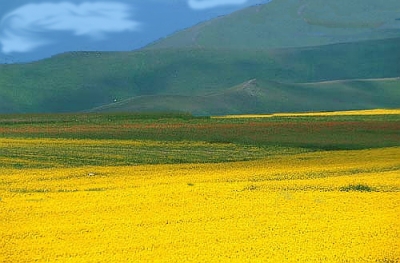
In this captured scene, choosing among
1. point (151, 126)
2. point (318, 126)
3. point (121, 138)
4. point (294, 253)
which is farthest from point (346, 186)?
point (151, 126)

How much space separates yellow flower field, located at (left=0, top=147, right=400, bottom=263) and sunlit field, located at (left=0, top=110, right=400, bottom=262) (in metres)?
0.04

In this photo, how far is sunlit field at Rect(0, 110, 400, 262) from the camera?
2262 cm

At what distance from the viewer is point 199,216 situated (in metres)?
28.4

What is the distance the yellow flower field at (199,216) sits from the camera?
22.3m

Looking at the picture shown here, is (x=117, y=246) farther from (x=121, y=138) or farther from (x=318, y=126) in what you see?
(x=318, y=126)

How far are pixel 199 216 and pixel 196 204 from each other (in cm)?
293

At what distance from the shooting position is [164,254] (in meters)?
22.0

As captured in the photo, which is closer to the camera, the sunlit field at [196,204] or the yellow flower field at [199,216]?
the yellow flower field at [199,216]

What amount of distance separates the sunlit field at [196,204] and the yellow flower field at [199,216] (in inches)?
1.8

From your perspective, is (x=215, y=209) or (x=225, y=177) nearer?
(x=215, y=209)

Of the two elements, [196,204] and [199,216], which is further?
[196,204]

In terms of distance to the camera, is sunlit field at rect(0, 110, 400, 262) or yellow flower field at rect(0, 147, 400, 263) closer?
yellow flower field at rect(0, 147, 400, 263)

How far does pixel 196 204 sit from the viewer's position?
3128 cm

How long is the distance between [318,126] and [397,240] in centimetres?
6343
